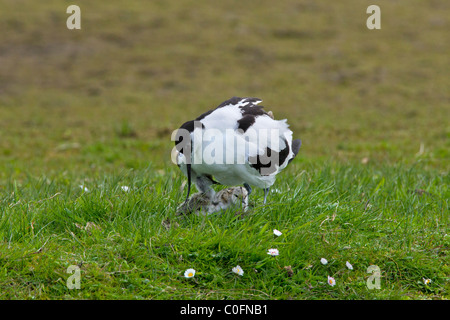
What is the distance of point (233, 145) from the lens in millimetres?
3910

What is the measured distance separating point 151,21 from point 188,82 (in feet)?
11.5

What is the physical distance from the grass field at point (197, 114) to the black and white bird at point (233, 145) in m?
0.44

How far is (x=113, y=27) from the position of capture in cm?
1609

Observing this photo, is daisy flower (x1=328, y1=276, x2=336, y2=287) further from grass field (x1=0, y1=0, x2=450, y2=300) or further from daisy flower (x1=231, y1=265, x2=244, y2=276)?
daisy flower (x1=231, y1=265, x2=244, y2=276)

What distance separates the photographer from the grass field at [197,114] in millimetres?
4184

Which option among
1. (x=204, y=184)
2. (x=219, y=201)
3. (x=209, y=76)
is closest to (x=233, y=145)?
(x=204, y=184)

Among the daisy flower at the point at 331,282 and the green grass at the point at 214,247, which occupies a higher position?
the green grass at the point at 214,247

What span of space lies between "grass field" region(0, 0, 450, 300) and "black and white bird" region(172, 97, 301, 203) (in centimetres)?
44

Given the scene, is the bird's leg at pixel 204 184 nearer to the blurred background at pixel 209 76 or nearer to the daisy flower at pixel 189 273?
the daisy flower at pixel 189 273

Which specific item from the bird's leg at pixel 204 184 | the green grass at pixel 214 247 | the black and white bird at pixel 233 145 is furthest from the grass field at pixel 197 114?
the black and white bird at pixel 233 145

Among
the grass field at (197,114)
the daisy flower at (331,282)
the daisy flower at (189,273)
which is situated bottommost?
the daisy flower at (331,282)

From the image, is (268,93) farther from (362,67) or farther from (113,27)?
(113,27)
